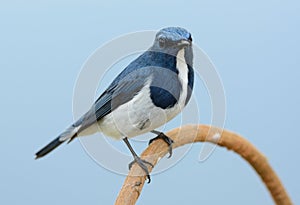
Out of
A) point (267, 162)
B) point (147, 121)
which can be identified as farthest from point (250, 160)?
point (147, 121)

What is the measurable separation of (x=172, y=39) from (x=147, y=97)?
7cm

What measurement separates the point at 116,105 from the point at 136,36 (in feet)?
0.28

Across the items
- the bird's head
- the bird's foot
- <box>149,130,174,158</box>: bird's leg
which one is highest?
the bird's head

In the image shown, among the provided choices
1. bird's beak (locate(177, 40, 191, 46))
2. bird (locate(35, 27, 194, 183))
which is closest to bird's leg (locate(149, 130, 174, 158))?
bird (locate(35, 27, 194, 183))

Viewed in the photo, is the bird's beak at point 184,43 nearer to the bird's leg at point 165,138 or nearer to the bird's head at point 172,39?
the bird's head at point 172,39

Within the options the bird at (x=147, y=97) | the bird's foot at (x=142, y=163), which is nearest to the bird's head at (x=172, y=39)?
the bird at (x=147, y=97)

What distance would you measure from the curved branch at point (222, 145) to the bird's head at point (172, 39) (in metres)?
0.09

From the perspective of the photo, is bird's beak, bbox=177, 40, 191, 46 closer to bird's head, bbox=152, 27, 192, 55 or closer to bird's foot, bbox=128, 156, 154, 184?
bird's head, bbox=152, 27, 192, 55

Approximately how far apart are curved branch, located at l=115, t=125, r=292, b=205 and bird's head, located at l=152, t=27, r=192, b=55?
9 centimetres

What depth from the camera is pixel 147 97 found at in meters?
0.65

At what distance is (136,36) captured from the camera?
644 millimetres

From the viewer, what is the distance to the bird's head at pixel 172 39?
0.63m

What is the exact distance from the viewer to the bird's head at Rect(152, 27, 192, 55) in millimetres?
626

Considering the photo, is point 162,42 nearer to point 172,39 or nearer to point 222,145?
point 172,39
